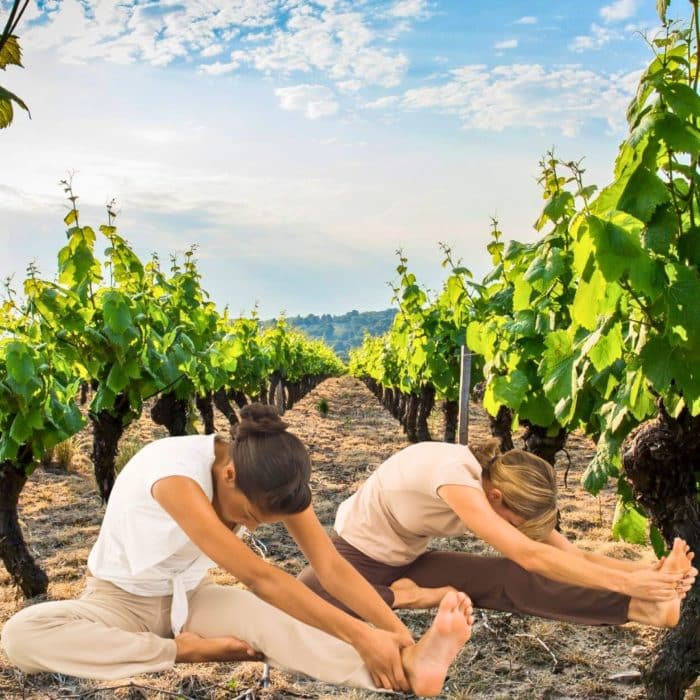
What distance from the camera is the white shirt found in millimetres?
2312

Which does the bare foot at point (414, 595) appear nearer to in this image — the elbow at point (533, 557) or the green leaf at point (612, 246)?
the elbow at point (533, 557)

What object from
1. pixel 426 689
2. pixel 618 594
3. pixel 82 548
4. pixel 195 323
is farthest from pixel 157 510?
pixel 195 323

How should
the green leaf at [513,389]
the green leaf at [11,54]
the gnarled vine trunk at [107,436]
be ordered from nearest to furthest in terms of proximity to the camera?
the green leaf at [11,54]
the green leaf at [513,389]
the gnarled vine trunk at [107,436]

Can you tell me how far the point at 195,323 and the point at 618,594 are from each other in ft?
19.9

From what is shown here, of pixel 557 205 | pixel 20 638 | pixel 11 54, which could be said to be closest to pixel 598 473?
pixel 557 205

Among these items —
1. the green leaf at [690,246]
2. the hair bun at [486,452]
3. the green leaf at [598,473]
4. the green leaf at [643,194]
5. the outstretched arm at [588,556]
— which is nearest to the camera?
the green leaf at [643,194]

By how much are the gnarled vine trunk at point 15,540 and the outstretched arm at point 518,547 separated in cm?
344

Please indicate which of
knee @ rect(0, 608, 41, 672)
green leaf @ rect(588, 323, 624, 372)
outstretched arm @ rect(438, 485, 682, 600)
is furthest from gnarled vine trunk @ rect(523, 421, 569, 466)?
knee @ rect(0, 608, 41, 672)

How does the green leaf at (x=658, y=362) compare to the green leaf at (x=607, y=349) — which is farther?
the green leaf at (x=607, y=349)

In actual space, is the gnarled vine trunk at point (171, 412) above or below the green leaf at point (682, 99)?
→ below

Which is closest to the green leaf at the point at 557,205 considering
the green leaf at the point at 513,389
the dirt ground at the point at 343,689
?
the green leaf at the point at 513,389

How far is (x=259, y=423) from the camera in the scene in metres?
2.13

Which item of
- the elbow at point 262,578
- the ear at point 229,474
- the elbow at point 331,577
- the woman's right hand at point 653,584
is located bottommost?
the woman's right hand at point 653,584

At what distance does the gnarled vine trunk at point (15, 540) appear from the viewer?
4.91m
